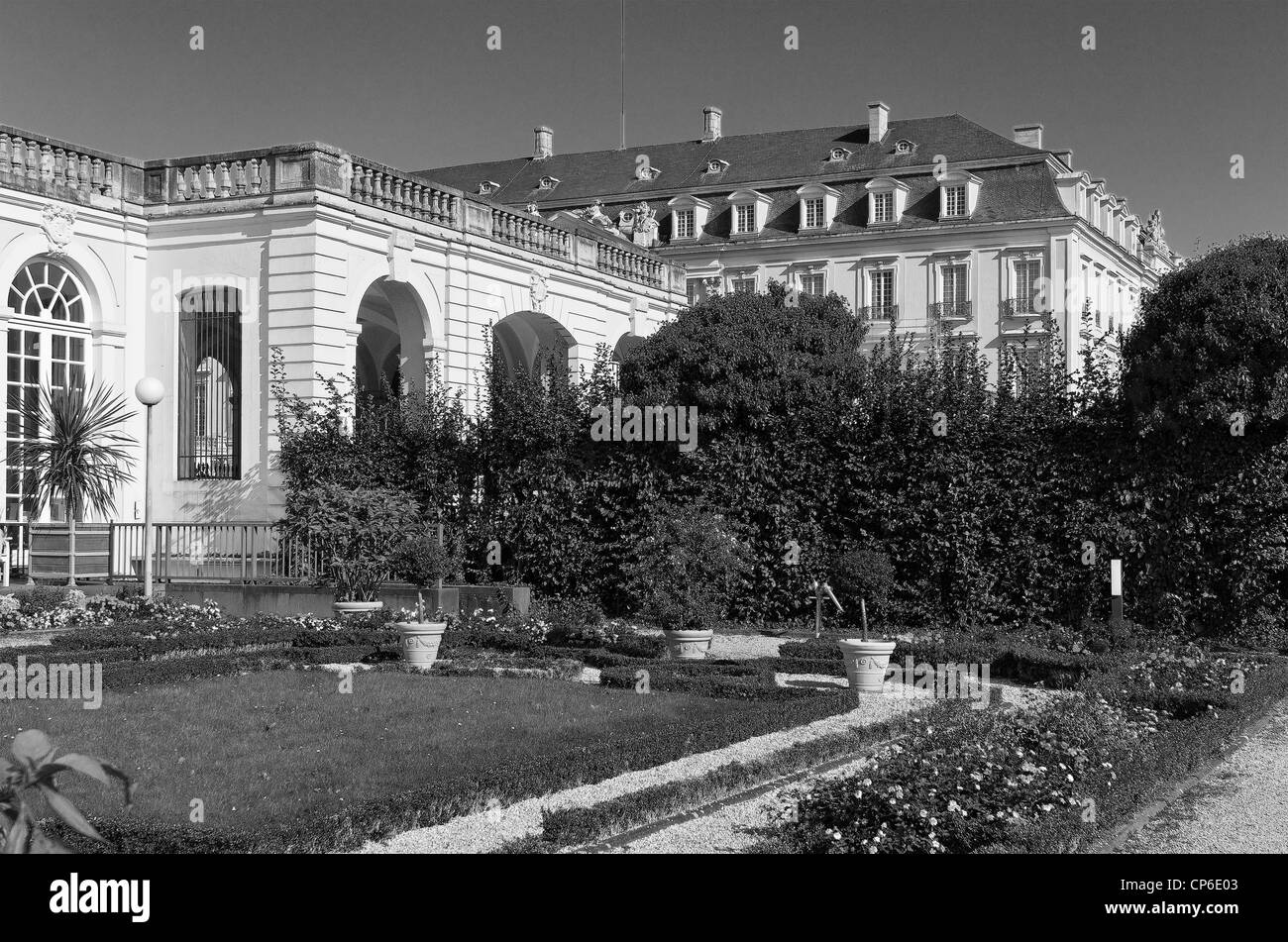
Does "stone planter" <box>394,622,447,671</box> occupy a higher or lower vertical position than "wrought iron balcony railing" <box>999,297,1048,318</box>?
lower

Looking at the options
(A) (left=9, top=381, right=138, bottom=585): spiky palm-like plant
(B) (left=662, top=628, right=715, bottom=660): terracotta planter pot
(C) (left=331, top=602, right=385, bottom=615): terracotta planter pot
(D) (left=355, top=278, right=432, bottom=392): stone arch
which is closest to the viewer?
(B) (left=662, top=628, right=715, bottom=660): terracotta planter pot

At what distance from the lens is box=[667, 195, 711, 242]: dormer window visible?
177 ft

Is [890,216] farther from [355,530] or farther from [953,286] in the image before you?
[355,530]

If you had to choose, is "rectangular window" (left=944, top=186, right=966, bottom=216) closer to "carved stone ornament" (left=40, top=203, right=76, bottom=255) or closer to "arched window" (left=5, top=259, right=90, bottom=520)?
"arched window" (left=5, top=259, right=90, bottom=520)

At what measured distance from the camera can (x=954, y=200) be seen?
4994 centimetres

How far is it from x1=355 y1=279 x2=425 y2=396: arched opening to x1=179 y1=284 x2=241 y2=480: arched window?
2431 millimetres

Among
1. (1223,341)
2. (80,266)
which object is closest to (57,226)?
(80,266)

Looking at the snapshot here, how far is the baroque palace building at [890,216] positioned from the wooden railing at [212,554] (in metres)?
27.5

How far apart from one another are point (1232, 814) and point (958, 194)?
148 ft

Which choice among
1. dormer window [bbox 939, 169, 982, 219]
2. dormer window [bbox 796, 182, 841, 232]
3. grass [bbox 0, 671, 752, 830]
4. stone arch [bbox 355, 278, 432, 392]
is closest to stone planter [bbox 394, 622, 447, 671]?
grass [bbox 0, 671, 752, 830]

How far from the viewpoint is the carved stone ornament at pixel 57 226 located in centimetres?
2067

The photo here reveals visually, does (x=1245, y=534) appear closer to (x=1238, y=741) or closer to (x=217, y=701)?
(x=1238, y=741)

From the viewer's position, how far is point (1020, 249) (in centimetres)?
4881
